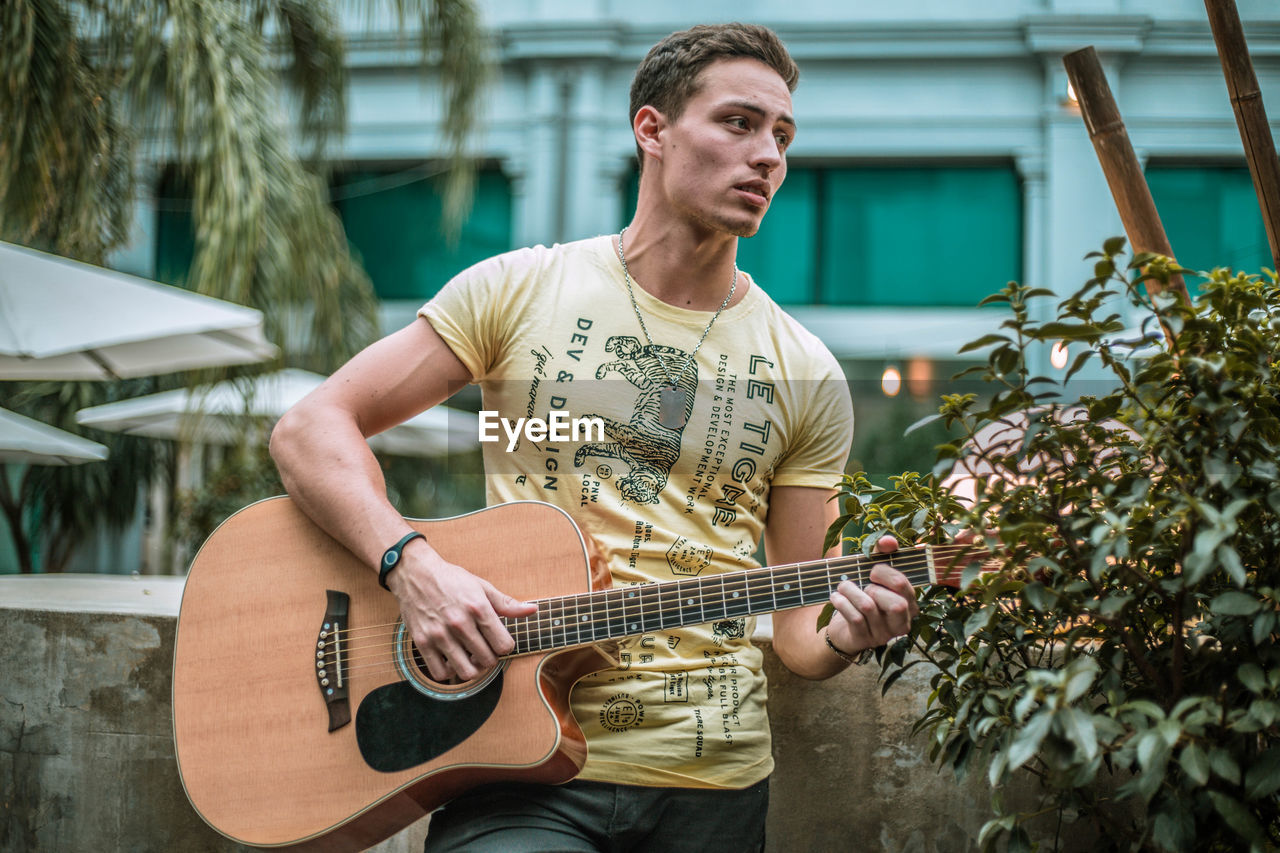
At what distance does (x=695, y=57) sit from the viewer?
2.10m

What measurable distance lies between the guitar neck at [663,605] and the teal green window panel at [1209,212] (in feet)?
31.0

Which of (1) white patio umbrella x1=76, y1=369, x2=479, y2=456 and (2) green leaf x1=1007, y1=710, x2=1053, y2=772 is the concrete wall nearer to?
(2) green leaf x1=1007, y1=710, x2=1053, y2=772

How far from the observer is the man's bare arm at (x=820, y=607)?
162cm

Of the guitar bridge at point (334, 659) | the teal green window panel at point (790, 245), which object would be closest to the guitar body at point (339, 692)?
the guitar bridge at point (334, 659)

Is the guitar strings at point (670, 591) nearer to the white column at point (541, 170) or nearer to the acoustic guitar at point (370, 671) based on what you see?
the acoustic guitar at point (370, 671)

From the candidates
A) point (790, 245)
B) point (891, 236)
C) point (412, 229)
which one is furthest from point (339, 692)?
point (412, 229)

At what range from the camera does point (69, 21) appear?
575 cm

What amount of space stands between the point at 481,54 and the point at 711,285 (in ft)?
20.5

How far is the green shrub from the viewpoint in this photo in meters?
1.19

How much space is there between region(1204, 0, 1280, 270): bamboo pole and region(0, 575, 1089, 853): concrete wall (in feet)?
3.64

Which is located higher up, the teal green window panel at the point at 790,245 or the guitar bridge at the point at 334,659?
the teal green window panel at the point at 790,245

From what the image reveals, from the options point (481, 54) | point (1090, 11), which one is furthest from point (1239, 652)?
point (1090, 11)

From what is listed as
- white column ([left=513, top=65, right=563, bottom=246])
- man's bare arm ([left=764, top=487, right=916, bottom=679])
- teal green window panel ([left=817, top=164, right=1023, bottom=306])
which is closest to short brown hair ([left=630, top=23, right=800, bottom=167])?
man's bare arm ([left=764, top=487, right=916, bottom=679])

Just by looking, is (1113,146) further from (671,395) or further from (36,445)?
(36,445)
